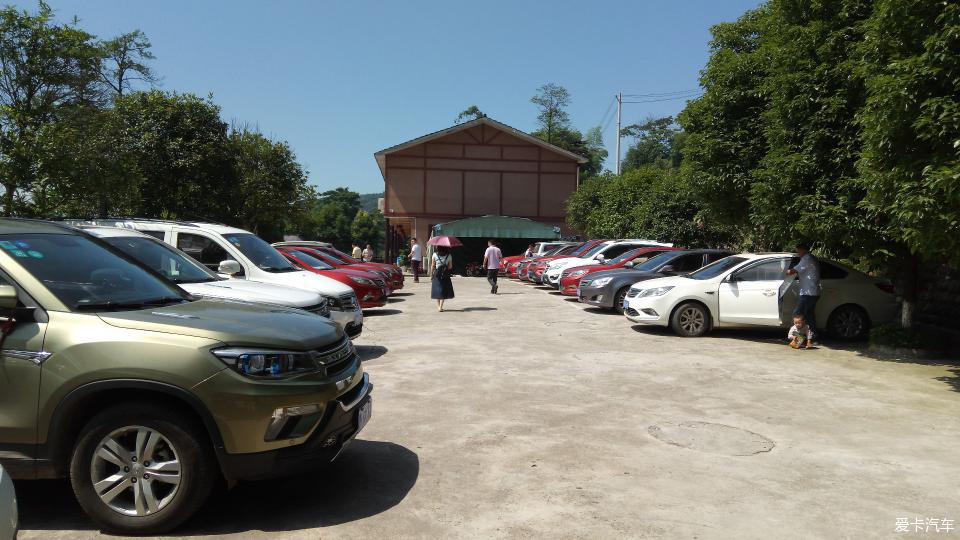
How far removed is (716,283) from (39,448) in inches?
402

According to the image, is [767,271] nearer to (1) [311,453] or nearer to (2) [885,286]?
(2) [885,286]

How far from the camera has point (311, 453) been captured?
3.66 meters

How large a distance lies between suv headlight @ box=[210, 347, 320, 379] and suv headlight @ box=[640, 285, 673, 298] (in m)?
8.78

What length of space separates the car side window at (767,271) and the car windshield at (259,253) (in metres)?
7.68

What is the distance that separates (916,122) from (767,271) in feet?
14.5

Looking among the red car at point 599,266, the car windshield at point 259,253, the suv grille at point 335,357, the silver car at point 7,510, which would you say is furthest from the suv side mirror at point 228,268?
the red car at point 599,266

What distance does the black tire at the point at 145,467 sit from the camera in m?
3.44

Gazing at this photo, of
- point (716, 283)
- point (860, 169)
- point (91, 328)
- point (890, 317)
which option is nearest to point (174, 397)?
point (91, 328)

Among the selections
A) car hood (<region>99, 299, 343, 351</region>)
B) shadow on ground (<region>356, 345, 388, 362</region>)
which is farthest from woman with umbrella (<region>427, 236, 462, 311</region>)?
car hood (<region>99, 299, 343, 351</region>)

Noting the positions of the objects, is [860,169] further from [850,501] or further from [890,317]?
[850,501]

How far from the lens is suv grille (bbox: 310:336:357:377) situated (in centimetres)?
385

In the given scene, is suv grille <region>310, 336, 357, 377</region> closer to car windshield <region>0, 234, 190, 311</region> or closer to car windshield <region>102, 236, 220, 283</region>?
car windshield <region>0, 234, 190, 311</region>

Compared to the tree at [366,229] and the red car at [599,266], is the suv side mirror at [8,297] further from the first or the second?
the tree at [366,229]

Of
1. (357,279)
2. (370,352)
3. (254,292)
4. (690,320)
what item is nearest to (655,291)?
(690,320)
